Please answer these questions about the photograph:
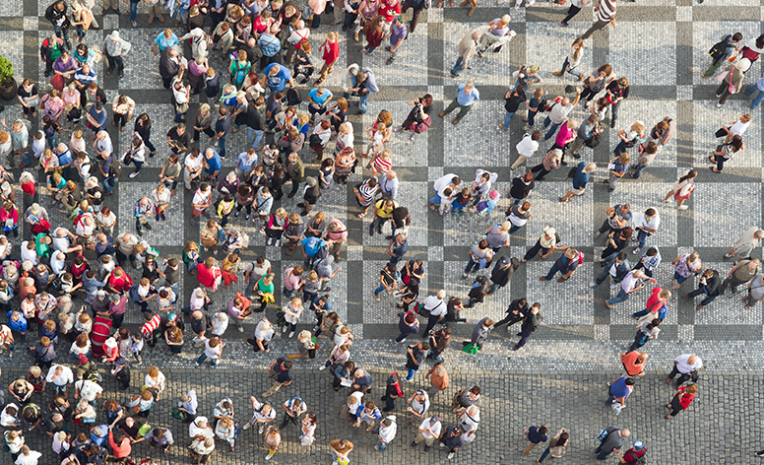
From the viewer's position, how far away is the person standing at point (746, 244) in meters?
18.4

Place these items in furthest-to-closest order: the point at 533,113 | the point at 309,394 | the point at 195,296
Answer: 1. the point at 533,113
2. the point at 309,394
3. the point at 195,296

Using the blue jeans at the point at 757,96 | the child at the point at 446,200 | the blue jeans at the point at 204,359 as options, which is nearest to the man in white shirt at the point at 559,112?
the child at the point at 446,200

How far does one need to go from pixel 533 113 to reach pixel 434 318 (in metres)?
5.75

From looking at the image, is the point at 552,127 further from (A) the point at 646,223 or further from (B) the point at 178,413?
(B) the point at 178,413

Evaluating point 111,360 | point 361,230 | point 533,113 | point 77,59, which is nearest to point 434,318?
point 361,230

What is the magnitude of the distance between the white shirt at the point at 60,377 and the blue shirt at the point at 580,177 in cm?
1221

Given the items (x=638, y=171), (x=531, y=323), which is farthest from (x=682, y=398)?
(x=638, y=171)

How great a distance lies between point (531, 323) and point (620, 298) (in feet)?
8.72

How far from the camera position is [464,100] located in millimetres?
19219

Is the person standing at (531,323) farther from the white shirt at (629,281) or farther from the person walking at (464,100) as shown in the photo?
the person walking at (464,100)

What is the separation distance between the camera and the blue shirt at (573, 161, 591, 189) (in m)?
18.9

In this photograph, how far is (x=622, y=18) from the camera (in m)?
21.0

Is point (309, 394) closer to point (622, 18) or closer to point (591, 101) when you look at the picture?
point (591, 101)

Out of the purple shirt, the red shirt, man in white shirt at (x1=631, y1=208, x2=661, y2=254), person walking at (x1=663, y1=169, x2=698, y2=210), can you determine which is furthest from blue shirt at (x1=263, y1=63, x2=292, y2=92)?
person walking at (x1=663, y1=169, x2=698, y2=210)
